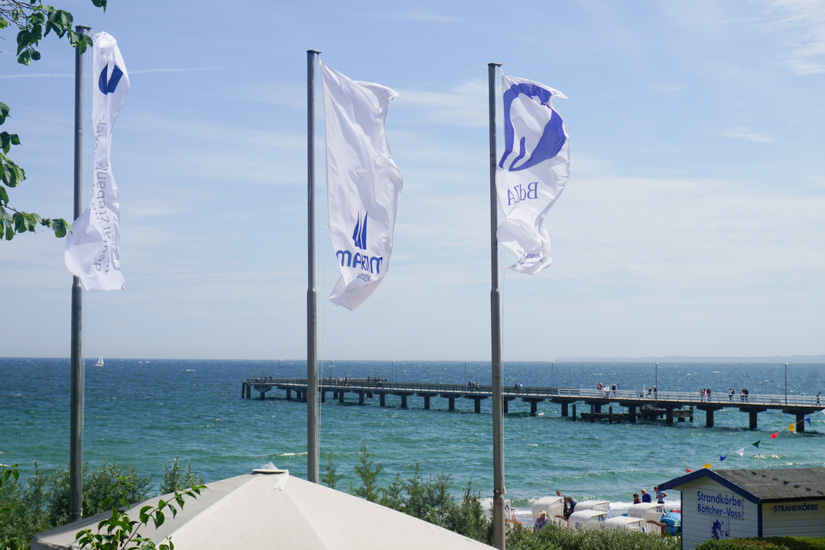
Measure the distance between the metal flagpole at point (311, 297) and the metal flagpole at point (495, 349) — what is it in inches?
92.6

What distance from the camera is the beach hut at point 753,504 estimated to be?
13844 mm

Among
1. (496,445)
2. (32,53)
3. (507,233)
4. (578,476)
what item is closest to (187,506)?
(32,53)

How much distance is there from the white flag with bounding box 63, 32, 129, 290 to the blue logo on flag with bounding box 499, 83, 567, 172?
5.16 metres

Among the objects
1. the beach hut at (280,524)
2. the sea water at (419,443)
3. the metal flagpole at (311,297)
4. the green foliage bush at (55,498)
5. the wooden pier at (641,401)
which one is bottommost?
the sea water at (419,443)

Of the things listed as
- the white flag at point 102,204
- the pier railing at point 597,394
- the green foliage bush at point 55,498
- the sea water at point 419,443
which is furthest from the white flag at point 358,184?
the pier railing at point 597,394

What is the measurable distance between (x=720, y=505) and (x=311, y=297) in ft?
30.2

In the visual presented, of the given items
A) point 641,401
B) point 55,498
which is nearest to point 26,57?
point 55,498

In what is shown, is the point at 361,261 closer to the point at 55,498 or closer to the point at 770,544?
the point at 55,498

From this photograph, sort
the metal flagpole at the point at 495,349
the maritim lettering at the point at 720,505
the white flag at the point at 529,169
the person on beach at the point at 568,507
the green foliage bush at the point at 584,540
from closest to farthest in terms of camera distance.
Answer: the metal flagpole at the point at 495,349 → the white flag at the point at 529,169 → the green foliage bush at the point at 584,540 → the maritim lettering at the point at 720,505 → the person on beach at the point at 568,507

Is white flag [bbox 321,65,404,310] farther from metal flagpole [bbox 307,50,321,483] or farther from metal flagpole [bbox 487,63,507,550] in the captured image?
metal flagpole [bbox 487,63,507,550]

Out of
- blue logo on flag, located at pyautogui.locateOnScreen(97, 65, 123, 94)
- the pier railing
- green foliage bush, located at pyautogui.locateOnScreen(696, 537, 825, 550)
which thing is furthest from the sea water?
blue logo on flag, located at pyautogui.locateOnScreen(97, 65, 123, 94)

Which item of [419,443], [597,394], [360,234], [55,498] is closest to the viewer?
[360,234]

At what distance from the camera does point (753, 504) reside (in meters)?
13.9

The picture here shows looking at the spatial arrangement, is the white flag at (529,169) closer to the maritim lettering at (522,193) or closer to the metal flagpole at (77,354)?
the maritim lettering at (522,193)
